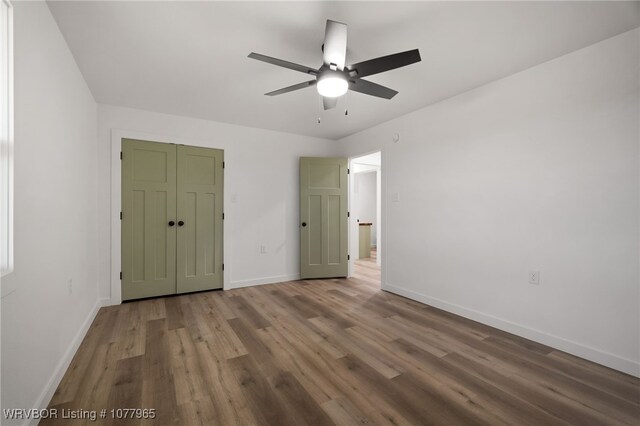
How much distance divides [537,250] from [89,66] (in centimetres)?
434

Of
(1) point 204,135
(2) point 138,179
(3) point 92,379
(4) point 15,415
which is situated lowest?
(3) point 92,379

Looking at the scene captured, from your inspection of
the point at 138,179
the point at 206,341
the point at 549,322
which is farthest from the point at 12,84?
the point at 549,322

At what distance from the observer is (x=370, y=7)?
1.77 m

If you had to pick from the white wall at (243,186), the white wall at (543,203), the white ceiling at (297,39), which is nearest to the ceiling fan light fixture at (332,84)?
the white ceiling at (297,39)

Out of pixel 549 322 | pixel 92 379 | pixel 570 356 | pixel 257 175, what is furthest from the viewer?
pixel 257 175

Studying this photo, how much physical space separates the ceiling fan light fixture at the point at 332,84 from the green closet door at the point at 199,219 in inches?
98.1

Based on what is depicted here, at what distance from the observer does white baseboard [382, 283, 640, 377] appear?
2.03 meters

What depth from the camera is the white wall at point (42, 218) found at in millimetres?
1360

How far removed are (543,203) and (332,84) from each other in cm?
211

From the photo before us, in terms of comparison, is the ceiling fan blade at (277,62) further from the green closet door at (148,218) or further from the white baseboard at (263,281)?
the white baseboard at (263,281)

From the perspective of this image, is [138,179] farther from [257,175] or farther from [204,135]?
[257,175]

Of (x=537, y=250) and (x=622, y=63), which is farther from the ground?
(x=622, y=63)

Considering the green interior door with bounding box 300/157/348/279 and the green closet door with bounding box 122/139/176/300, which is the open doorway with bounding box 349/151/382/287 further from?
the green closet door with bounding box 122/139/176/300

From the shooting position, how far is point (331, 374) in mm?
1969
